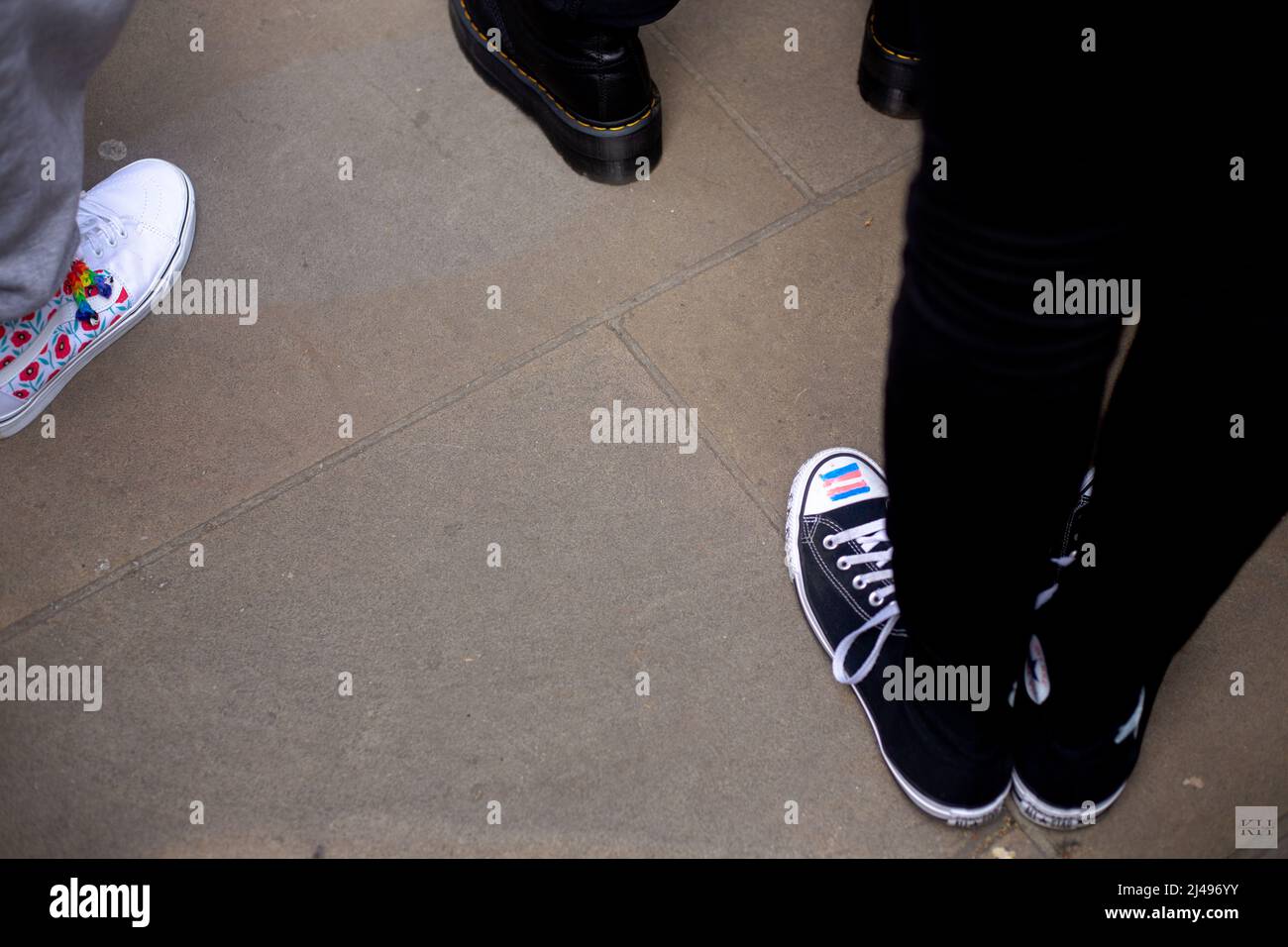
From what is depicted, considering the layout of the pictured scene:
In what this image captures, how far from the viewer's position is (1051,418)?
3.22 ft

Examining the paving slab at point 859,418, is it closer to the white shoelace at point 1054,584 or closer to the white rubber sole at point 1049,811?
the white rubber sole at point 1049,811

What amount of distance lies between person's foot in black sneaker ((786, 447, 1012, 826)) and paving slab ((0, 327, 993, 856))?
53 mm

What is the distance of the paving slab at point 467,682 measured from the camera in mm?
1521

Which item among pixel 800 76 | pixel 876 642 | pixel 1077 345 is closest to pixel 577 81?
pixel 800 76

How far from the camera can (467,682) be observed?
165 cm

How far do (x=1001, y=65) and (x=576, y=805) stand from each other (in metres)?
1.12

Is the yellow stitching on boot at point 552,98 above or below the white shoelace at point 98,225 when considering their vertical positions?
above

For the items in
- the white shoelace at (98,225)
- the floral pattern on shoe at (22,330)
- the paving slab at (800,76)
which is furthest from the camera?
the paving slab at (800,76)

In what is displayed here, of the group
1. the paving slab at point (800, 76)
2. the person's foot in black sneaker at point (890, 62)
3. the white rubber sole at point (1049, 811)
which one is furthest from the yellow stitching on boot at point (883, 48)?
the white rubber sole at point (1049, 811)

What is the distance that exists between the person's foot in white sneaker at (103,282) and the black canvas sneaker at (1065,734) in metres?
1.69

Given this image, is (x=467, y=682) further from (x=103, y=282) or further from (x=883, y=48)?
(x=883, y=48)

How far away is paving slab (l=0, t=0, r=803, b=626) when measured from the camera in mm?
1889
